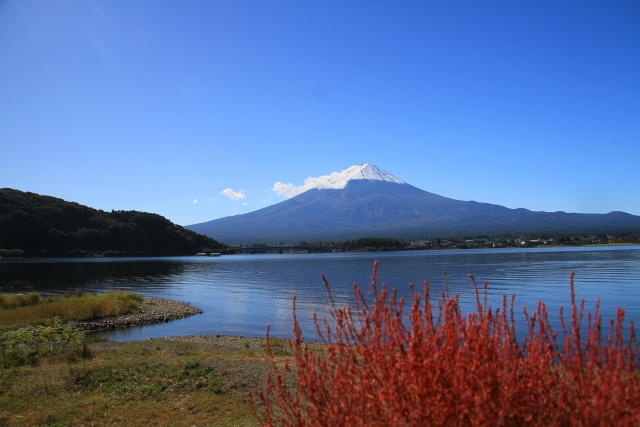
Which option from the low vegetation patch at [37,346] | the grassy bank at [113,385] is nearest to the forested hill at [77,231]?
the low vegetation patch at [37,346]

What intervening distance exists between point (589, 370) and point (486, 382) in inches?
30.0

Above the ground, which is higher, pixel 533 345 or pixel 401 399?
pixel 533 345

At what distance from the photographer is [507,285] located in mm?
48281

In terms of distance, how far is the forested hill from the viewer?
362ft

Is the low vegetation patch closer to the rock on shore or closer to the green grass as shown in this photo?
the green grass

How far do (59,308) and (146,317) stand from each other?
17.1ft

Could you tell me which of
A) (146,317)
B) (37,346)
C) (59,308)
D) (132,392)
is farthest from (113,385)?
(59,308)

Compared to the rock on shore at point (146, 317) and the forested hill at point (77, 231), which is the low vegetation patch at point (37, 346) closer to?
the rock on shore at point (146, 317)

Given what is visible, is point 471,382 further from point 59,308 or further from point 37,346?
point 59,308

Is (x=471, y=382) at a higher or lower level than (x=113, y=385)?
higher

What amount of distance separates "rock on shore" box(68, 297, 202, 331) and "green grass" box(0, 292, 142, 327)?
87 centimetres

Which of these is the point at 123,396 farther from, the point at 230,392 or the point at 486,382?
the point at 486,382

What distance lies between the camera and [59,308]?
30047 millimetres

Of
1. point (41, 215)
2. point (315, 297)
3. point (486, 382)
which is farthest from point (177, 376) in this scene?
point (41, 215)
